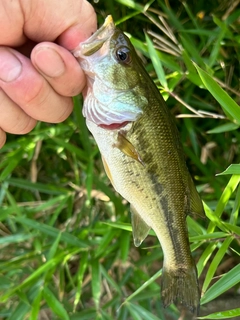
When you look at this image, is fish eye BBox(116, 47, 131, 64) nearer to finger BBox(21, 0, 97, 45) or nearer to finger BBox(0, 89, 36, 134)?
finger BBox(21, 0, 97, 45)

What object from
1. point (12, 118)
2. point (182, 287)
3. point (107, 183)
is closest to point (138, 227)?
point (182, 287)

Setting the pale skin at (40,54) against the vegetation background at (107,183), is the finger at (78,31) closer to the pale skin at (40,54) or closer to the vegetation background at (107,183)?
the pale skin at (40,54)

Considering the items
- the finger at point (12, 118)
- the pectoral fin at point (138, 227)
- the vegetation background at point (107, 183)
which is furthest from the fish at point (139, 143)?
the vegetation background at point (107, 183)

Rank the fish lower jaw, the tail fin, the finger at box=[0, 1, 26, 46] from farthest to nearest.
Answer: the tail fin < the fish lower jaw < the finger at box=[0, 1, 26, 46]

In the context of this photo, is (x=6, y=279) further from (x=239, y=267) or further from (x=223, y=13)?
(x=223, y=13)

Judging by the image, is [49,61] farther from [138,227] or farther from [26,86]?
[138,227]

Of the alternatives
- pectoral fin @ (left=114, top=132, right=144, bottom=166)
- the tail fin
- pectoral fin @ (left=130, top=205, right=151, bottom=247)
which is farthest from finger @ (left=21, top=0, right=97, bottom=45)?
the tail fin
